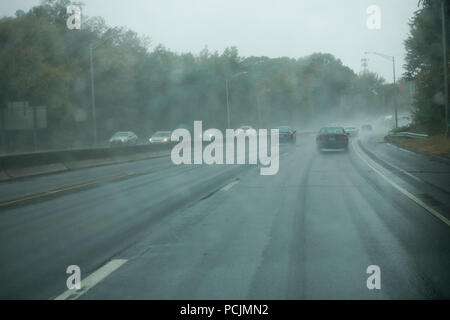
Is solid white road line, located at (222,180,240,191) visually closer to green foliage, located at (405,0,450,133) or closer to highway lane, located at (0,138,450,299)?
highway lane, located at (0,138,450,299)

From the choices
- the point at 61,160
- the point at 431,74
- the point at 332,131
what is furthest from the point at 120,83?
the point at 61,160

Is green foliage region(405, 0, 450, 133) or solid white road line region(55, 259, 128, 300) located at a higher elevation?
green foliage region(405, 0, 450, 133)

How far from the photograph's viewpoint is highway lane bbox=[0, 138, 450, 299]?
17.4ft

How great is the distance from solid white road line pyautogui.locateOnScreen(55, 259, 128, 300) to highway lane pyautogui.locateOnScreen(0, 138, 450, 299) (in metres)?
0.09

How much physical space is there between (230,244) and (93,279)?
2.27 meters

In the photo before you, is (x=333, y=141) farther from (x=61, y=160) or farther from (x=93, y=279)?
(x=93, y=279)

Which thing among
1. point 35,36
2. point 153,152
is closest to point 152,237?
point 153,152

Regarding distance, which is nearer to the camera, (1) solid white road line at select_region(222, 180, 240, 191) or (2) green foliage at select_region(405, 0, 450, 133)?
(1) solid white road line at select_region(222, 180, 240, 191)

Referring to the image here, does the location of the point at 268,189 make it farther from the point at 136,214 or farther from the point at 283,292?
the point at 283,292

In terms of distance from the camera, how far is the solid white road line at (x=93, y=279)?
16.6ft

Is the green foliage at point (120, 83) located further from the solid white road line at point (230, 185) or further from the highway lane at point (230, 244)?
the highway lane at point (230, 244)

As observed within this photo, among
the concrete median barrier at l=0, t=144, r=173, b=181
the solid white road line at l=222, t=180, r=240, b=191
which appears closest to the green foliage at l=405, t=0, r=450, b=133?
the concrete median barrier at l=0, t=144, r=173, b=181

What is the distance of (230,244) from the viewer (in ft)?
23.8
